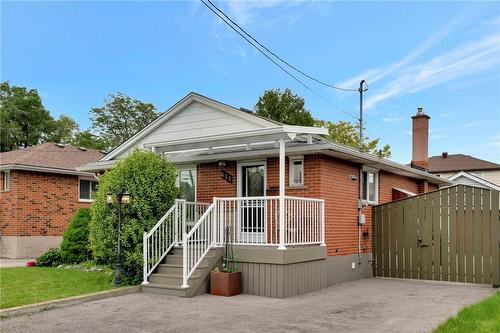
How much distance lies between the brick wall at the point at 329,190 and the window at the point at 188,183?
0.24 meters

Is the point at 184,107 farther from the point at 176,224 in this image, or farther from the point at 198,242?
the point at 198,242

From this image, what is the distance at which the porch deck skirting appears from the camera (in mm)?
9023

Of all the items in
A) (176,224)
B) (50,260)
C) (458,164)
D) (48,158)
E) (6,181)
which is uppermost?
(458,164)

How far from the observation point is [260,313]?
24.4ft

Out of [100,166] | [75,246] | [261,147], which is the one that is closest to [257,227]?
[261,147]

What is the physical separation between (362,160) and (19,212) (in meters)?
13.0

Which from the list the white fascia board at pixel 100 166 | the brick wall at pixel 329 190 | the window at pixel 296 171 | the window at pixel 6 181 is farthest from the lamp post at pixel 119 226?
the window at pixel 6 181

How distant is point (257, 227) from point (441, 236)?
5.35 meters

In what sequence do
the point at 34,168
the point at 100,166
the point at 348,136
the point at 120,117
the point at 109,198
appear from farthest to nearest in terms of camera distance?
the point at 120,117 → the point at 348,136 → the point at 34,168 → the point at 100,166 → the point at 109,198

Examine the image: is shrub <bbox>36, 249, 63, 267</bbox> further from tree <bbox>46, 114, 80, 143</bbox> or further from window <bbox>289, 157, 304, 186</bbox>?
tree <bbox>46, 114, 80, 143</bbox>

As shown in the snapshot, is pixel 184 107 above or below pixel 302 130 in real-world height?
above

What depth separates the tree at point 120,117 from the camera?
41156mm

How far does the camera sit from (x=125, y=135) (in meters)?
41.2

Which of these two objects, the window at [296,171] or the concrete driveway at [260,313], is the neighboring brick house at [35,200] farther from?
the window at [296,171]
